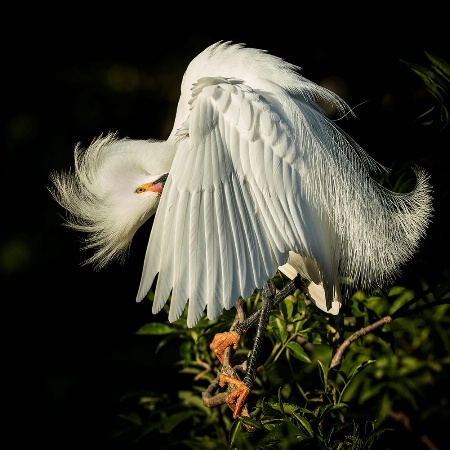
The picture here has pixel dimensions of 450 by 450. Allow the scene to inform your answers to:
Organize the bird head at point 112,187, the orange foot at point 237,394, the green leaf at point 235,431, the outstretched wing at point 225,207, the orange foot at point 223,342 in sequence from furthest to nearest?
the bird head at point 112,187 → the orange foot at point 223,342 → the orange foot at point 237,394 → the outstretched wing at point 225,207 → the green leaf at point 235,431

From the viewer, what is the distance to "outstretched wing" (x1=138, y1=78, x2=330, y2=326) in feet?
4.68

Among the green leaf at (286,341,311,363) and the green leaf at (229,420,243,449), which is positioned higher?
the green leaf at (286,341,311,363)

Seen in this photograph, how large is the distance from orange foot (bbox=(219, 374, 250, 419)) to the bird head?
51cm

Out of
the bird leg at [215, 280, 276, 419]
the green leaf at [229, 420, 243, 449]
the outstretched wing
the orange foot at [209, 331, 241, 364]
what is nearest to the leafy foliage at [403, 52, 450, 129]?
the outstretched wing

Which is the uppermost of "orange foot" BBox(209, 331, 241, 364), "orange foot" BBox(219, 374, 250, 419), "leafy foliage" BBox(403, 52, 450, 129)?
"leafy foliage" BBox(403, 52, 450, 129)

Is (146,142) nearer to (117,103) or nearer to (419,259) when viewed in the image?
(419,259)

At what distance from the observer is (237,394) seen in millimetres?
1579

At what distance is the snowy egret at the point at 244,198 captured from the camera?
1453 millimetres

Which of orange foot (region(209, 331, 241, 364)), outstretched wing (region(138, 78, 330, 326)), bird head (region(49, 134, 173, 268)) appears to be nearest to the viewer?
outstretched wing (region(138, 78, 330, 326))

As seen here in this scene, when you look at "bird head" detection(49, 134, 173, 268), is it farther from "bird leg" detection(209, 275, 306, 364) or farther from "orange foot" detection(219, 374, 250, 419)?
"orange foot" detection(219, 374, 250, 419)

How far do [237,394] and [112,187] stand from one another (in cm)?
63

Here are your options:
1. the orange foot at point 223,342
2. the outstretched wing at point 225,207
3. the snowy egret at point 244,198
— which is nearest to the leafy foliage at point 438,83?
the snowy egret at point 244,198

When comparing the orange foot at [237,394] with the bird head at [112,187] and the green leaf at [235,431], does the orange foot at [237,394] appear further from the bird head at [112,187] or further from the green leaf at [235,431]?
the bird head at [112,187]

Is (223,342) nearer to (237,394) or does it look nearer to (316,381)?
(237,394)
